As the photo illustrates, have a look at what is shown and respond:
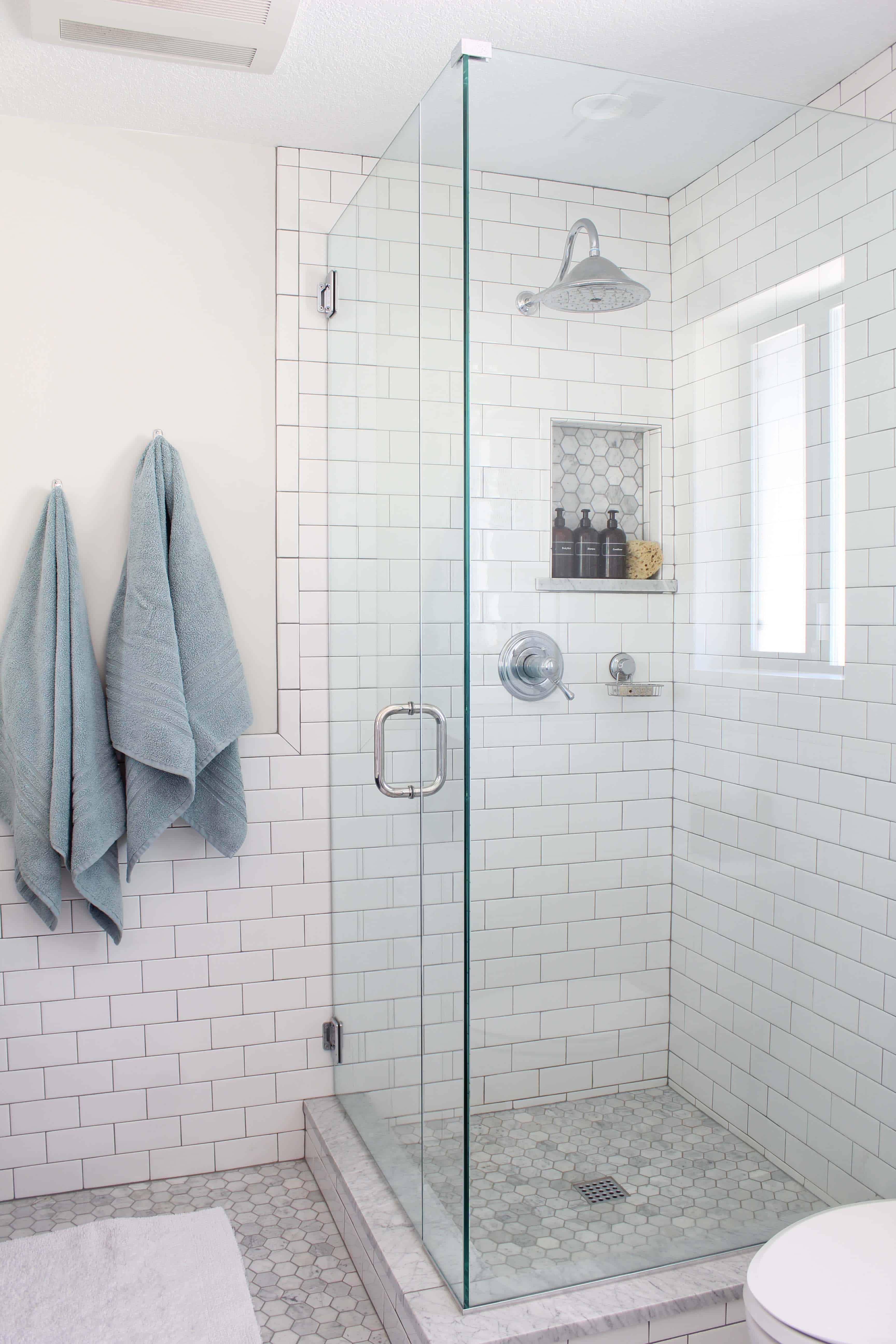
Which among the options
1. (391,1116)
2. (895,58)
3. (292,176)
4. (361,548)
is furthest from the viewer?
(292,176)

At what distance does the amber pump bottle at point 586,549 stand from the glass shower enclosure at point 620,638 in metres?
0.02

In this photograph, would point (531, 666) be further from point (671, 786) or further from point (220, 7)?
point (220, 7)

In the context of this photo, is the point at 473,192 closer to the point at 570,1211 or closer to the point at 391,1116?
the point at 570,1211

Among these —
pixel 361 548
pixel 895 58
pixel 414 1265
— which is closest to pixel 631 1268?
pixel 414 1265

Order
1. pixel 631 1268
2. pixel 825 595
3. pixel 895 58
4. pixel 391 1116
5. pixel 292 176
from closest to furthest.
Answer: pixel 631 1268 → pixel 825 595 → pixel 895 58 → pixel 391 1116 → pixel 292 176

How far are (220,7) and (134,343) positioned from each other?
811mm

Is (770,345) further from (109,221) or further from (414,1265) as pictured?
(414,1265)

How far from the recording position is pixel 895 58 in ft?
6.20

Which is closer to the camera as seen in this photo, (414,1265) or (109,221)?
(414,1265)

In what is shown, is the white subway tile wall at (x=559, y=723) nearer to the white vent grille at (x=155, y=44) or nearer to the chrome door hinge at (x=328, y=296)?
the white vent grille at (x=155, y=44)

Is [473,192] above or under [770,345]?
above

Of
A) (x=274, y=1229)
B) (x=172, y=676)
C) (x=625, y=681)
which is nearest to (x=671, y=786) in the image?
(x=625, y=681)

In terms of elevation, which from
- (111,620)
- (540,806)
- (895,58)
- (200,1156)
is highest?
(895,58)

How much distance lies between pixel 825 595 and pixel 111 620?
1.57 meters
